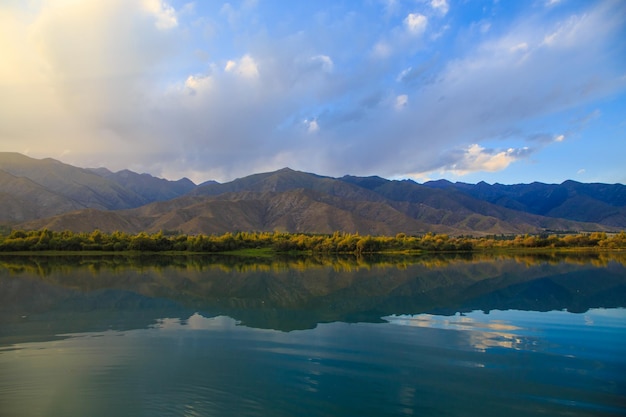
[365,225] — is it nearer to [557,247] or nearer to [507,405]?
[557,247]

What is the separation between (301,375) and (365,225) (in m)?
176

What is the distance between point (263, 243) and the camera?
103 m

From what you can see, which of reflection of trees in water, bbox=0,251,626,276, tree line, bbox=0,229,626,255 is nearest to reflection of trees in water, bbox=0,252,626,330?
reflection of trees in water, bbox=0,251,626,276

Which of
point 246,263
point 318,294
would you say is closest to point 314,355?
point 318,294

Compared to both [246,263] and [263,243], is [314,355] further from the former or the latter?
[263,243]

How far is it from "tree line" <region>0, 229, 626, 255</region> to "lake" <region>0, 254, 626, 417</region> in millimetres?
68581

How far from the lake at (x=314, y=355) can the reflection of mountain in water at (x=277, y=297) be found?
0.20 metres

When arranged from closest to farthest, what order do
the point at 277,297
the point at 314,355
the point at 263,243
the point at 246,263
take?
the point at 314,355
the point at 277,297
the point at 246,263
the point at 263,243

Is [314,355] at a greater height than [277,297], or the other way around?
[277,297]

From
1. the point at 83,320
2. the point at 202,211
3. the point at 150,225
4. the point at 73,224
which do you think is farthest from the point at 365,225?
the point at 83,320

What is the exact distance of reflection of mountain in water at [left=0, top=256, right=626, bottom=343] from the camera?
2136 cm

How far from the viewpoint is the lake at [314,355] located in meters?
10.5

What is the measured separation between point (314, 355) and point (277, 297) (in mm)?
14692

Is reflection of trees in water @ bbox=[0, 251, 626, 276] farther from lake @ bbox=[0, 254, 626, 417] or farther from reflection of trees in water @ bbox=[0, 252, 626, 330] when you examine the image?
lake @ bbox=[0, 254, 626, 417]
